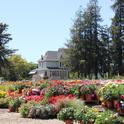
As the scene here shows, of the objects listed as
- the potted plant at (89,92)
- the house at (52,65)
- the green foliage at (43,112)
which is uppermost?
the house at (52,65)

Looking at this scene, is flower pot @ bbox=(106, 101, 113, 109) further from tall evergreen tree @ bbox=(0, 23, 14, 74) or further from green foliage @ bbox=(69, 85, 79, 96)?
tall evergreen tree @ bbox=(0, 23, 14, 74)

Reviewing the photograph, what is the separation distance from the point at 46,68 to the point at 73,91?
270 ft

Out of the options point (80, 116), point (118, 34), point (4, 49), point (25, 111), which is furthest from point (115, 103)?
point (4, 49)

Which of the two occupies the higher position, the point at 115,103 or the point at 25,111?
the point at 115,103

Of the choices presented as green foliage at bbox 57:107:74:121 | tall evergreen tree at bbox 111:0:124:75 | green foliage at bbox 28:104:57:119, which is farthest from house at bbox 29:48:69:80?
green foliage at bbox 57:107:74:121

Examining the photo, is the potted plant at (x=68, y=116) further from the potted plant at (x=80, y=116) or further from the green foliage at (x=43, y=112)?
the green foliage at (x=43, y=112)

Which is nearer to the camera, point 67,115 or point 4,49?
point 67,115

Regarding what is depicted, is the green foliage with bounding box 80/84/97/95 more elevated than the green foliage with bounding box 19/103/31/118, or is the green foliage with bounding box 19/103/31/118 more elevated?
the green foliage with bounding box 80/84/97/95

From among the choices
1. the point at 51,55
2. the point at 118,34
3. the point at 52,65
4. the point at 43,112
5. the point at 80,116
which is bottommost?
the point at 43,112

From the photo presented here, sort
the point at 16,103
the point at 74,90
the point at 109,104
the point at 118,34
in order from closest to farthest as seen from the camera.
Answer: the point at 109,104
the point at 16,103
the point at 74,90
the point at 118,34

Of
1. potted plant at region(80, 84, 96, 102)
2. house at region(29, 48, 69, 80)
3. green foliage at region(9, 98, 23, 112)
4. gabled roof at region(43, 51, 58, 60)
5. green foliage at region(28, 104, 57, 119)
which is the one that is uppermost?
gabled roof at region(43, 51, 58, 60)

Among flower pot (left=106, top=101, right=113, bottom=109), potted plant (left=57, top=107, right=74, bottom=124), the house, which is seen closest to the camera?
potted plant (left=57, top=107, right=74, bottom=124)

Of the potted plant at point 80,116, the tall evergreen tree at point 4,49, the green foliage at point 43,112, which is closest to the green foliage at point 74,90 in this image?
the green foliage at point 43,112

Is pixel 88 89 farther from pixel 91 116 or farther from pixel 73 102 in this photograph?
pixel 91 116
